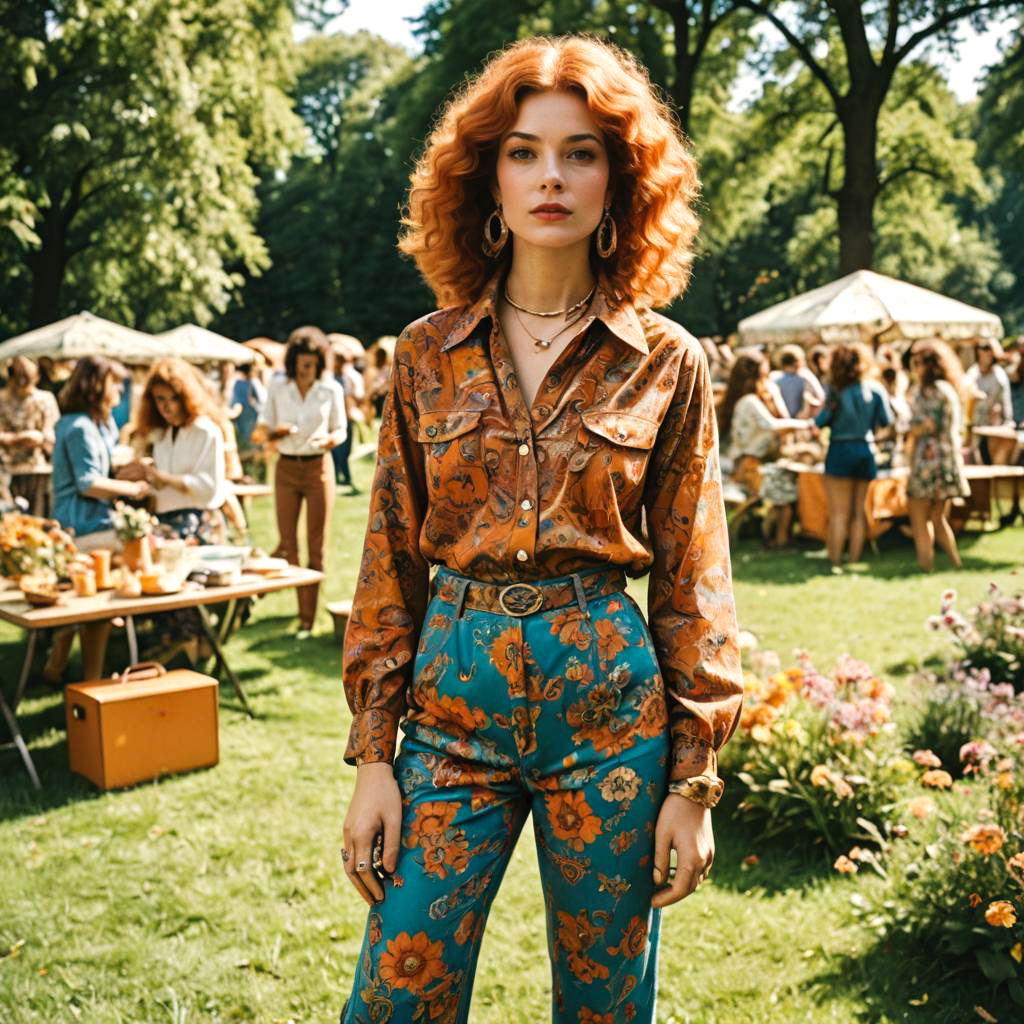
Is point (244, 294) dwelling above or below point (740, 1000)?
above

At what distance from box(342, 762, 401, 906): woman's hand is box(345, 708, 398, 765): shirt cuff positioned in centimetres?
2

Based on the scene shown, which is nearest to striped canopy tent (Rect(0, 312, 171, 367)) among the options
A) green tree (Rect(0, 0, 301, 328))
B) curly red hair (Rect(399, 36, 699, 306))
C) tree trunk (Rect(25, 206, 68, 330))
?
green tree (Rect(0, 0, 301, 328))

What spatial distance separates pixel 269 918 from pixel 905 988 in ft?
7.31

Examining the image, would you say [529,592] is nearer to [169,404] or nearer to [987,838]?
[987,838]

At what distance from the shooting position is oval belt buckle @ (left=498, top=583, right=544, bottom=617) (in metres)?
1.85

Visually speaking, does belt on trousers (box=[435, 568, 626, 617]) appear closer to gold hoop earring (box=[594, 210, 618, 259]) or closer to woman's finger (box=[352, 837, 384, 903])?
woman's finger (box=[352, 837, 384, 903])

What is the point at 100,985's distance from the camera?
3.61 meters

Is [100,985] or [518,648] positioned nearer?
[518,648]

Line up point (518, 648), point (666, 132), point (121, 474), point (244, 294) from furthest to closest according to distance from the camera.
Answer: point (244, 294) → point (121, 474) → point (666, 132) → point (518, 648)

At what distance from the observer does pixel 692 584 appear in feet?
6.21

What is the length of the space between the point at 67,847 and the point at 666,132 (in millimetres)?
4080

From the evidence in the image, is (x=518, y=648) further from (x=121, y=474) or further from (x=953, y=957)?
(x=121, y=474)

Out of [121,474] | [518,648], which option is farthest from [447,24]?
[518,648]

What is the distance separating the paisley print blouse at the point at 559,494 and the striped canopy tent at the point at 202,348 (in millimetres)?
16865
